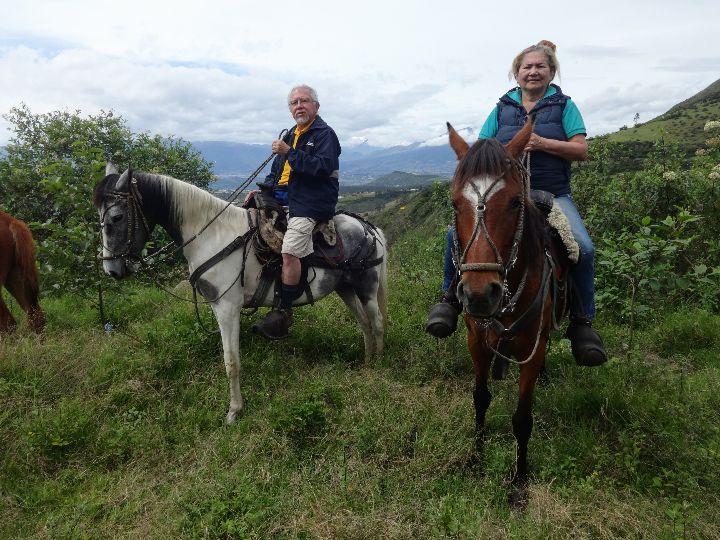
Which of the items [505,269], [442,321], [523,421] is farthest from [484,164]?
[523,421]

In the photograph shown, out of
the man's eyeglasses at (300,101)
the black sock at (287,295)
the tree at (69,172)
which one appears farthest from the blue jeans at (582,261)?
the tree at (69,172)

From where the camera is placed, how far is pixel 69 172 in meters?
5.25

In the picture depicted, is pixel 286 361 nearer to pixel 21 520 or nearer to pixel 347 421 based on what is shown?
pixel 347 421

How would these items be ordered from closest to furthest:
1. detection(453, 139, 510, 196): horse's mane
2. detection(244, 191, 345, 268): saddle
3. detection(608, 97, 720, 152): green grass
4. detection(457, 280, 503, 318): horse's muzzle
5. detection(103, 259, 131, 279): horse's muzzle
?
detection(457, 280, 503, 318): horse's muzzle < detection(453, 139, 510, 196): horse's mane < detection(103, 259, 131, 279): horse's muzzle < detection(244, 191, 345, 268): saddle < detection(608, 97, 720, 152): green grass

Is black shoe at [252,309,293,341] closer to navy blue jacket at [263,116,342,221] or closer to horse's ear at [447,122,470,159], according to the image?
navy blue jacket at [263,116,342,221]

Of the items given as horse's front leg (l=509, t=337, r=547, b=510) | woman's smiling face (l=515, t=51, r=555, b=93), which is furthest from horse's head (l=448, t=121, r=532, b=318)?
woman's smiling face (l=515, t=51, r=555, b=93)

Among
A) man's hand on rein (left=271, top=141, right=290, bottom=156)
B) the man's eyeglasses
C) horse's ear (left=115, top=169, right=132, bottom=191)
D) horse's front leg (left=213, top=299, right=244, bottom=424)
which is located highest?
the man's eyeglasses

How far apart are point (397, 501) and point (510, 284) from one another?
1781mm

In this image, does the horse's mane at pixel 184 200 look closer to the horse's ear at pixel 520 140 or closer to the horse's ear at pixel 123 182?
the horse's ear at pixel 123 182

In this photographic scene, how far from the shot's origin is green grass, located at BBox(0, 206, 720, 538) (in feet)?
9.62

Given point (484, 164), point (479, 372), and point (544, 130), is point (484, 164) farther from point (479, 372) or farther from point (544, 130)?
point (479, 372)

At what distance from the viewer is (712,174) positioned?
5.91 metres

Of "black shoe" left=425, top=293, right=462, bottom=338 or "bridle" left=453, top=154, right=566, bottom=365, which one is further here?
"black shoe" left=425, top=293, right=462, bottom=338

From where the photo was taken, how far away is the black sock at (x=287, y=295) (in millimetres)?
4754
